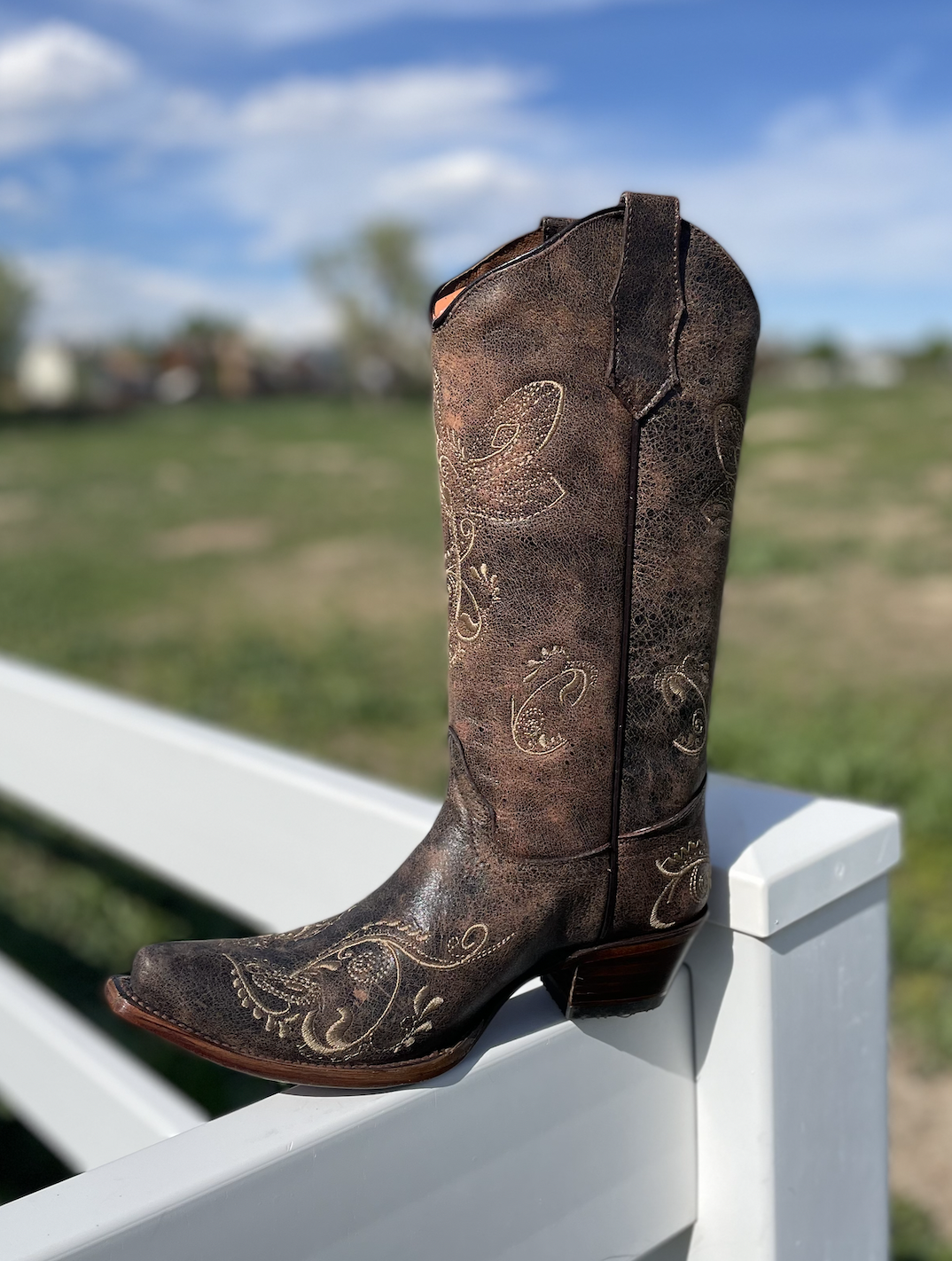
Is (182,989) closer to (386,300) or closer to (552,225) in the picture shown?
(552,225)

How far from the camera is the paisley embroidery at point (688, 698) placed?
2.76 ft

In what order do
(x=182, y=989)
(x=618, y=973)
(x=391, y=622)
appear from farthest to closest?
(x=391, y=622), (x=618, y=973), (x=182, y=989)

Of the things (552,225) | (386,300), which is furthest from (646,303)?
(386,300)

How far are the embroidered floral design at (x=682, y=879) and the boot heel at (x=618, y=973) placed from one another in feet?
0.06

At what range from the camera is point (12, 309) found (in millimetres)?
37500

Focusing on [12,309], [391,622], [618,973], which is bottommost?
[391,622]

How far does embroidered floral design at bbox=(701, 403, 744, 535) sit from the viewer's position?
2.70 feet

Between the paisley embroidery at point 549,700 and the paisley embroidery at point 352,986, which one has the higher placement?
the paisley embroidery at point 549,700

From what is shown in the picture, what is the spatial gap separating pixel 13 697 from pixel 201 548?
742cm

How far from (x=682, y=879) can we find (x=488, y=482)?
0.33 metres

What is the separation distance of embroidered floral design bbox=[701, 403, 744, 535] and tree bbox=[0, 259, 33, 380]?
129 feet

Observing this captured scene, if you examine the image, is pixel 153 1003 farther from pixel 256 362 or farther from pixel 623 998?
pixel 256 362

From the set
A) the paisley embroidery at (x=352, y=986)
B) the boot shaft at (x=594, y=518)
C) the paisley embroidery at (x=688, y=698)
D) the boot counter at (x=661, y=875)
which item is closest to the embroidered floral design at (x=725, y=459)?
the boot shaft at (x=594, y=518)

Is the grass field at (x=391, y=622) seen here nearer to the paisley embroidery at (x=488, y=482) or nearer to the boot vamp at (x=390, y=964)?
the boot vamp at (x=390, y=964)
